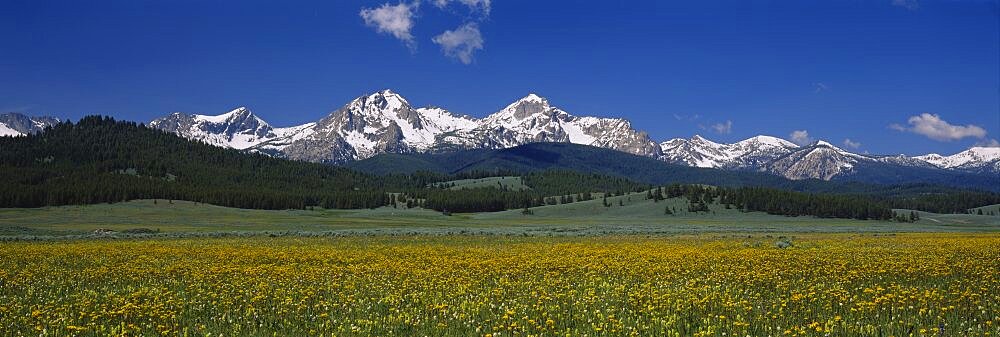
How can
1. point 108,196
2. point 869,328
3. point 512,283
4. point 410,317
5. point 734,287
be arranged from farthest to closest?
point 108,196 < point 512,283 < point 734,287 < point 410,317 < point 869,328

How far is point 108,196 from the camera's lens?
537ft

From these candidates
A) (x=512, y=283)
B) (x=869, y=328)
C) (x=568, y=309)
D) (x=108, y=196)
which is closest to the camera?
(x=869, y=328)

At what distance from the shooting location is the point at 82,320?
13.0m

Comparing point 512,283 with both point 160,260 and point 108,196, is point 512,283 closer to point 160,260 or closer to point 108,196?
point 160,260

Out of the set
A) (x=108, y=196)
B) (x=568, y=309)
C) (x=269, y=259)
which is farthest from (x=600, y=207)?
(x=568, y=309)

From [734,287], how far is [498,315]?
22.4 feet

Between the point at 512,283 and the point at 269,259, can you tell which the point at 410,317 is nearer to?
the point at 512,283

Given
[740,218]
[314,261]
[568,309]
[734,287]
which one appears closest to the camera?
[568,309]

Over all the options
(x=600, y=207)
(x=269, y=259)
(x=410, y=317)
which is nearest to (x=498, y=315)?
(x=410, y=317)

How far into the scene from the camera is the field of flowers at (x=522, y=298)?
455 inches

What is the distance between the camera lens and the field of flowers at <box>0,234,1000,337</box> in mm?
11547

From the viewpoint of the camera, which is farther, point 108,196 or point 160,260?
point 108,196

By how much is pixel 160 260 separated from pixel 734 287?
22.8 m

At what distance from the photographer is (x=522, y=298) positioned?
588 inches
